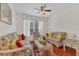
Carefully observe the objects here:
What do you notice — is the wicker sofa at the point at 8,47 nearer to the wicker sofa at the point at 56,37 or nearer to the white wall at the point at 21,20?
the white wall at the point at 21,20

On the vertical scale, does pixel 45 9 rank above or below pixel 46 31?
above

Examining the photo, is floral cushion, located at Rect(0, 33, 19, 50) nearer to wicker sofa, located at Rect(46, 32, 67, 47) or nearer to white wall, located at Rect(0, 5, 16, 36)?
white wall, located at Rect(0, 5, 16, 36)

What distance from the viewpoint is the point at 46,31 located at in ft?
6.03

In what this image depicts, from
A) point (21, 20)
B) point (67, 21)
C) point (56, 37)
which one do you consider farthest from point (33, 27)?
point (67, 21)

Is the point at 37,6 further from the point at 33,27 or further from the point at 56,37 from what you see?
the point at 56,37

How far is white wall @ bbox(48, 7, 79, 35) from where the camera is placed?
1.81 metres

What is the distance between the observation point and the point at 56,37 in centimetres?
183

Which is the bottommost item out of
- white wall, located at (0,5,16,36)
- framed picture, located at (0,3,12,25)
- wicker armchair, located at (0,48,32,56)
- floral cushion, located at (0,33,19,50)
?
wicker armchair, located at (0,48,32,56)

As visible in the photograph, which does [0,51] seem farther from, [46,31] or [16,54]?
[46,31]

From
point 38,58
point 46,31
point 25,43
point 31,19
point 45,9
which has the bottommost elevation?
point 38,58

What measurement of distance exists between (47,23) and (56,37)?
20 centimetres

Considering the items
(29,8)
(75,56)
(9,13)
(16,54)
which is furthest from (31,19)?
(75,56)

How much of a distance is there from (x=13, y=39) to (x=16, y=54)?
18 cm

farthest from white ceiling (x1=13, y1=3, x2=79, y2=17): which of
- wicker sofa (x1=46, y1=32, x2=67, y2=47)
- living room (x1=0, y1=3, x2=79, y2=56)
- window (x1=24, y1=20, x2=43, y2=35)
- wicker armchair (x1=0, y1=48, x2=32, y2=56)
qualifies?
wicker armchair (x1=0, y1=48, x2=32, y2=56)
